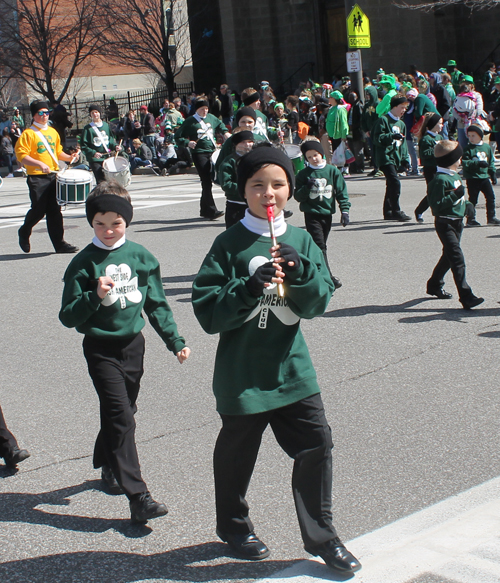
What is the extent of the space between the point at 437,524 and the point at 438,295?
15.0 feet

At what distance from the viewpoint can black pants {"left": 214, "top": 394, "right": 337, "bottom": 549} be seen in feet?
10.8

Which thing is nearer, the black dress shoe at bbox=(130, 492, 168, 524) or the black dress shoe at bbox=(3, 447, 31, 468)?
the black dress shoe at bbox=(130, 492, 168, 524)

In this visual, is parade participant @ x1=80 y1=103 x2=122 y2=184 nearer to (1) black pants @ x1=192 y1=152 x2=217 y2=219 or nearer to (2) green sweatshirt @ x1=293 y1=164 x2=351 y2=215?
(1) black pants @ x1=192 y1=152 x2=217 y2=219

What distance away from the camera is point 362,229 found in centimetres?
1220

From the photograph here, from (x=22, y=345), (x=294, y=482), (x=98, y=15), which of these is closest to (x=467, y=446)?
(x=294, y=482)

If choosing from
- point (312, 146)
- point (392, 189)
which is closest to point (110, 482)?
point (312, 146)

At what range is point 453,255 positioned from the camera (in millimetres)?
7586

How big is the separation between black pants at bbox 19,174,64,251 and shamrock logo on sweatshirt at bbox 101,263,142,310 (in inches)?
289

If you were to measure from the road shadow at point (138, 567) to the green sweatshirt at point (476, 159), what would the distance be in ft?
28.9

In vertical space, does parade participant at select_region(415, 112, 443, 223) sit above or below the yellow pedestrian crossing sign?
below

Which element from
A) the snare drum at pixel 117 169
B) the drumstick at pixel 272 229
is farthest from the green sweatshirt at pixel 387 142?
the drumstick at pixel 272 229

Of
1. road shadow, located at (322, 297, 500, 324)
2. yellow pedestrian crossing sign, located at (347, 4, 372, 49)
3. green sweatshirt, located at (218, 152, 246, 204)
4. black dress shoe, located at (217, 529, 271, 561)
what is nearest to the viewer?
black dress shoe, located at (217, 529, 271, 561)

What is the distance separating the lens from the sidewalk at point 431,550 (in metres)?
3.20

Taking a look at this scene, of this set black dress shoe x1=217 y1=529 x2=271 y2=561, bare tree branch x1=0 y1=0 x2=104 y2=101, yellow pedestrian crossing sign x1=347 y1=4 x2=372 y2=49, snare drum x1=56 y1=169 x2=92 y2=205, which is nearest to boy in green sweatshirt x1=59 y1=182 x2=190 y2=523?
black dress shoe x1=217 y1=529 x2=271 y2=561
